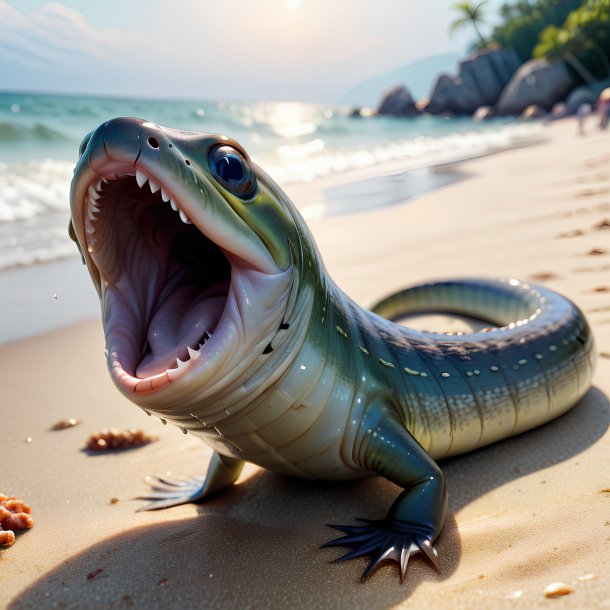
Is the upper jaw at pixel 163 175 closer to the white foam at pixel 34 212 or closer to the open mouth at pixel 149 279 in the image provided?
the open mouth at pixel 149 279

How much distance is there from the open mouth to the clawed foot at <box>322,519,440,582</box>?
2.65ft

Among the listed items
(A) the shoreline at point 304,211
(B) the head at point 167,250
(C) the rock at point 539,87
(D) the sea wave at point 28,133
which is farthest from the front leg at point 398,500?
(C) the rock at point 539,87

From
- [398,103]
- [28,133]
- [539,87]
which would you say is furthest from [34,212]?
[398,103]

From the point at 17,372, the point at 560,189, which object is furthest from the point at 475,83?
the point at 17,372

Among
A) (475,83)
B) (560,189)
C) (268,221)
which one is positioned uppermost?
(268,221)

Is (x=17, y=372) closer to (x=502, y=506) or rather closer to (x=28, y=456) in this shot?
(x=28, y=456)

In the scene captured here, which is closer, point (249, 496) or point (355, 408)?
point (355, 408)

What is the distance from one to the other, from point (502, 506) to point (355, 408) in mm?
630

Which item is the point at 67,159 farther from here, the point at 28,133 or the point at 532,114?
the point at 532,114

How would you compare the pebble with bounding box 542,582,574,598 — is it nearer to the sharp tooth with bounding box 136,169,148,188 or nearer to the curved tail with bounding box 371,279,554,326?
the sharp tooth with bounding box 136,169,148,188

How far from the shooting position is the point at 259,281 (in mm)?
2059

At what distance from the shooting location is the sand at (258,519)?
2.00 meters

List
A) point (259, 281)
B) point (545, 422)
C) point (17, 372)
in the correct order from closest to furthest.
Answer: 1. point (259, 281)
2. point (545, 422)
3. point (17, 372)

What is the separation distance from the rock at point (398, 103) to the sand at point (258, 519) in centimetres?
4956
